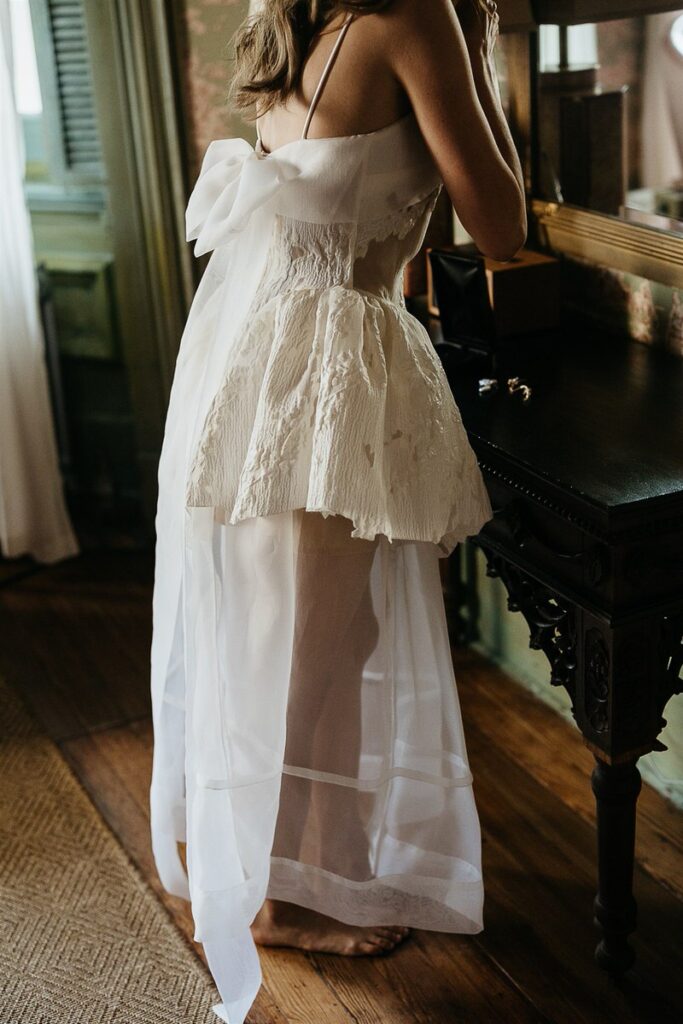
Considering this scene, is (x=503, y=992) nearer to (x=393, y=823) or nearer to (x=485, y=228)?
(x=393, y=823)

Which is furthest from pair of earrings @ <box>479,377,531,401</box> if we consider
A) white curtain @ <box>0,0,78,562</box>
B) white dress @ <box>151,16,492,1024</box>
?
white curtain @ <box>0,0,78,562</box>

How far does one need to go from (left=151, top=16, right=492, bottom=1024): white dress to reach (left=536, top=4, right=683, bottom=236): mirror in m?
0.70

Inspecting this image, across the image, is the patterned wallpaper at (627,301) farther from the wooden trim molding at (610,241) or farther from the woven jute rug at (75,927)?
the woven jute rug at (75,927)

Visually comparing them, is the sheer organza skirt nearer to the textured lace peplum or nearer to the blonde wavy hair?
the textured lace peplum

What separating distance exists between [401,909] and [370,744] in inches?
11.3

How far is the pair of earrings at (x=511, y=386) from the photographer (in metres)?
1.89

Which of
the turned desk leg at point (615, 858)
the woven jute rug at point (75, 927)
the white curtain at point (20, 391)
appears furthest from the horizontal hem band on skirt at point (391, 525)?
the white curtain at point (20, 391)

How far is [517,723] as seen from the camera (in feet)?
8.29

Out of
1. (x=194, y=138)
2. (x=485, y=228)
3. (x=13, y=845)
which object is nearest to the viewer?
(x=485, y=228)

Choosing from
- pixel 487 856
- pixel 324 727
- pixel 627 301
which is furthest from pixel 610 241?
pixel 487 856

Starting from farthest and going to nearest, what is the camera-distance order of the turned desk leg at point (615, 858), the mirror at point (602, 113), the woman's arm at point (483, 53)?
the mirror at point (602, 113) → the turned desk leg at point (615, 858) → the woman's arm at point (483, 53)

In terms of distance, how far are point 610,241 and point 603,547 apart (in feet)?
2.63

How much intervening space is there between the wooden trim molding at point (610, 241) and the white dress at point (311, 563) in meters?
0.52

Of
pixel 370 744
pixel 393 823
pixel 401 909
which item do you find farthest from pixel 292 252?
pixel 401 909
